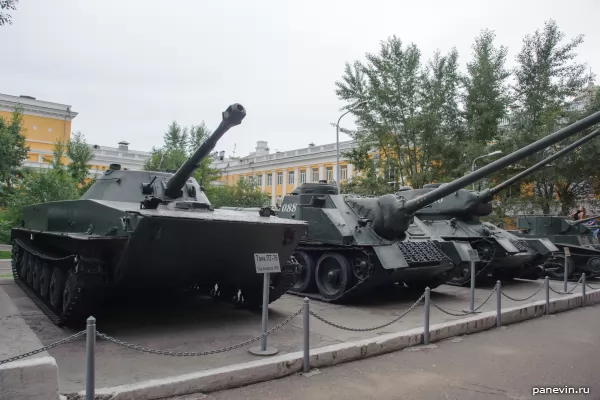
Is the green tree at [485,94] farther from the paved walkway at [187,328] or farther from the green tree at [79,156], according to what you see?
the green tree at [79,156]

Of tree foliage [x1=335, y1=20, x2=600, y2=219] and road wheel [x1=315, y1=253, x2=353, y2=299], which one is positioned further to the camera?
tree foliage [x1=335, y1=20, x2=600, y2=219]

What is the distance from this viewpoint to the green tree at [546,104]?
67.4 ft

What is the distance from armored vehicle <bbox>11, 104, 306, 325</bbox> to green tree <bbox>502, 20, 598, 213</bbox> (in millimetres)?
16046

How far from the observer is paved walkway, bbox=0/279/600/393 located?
5.29 m

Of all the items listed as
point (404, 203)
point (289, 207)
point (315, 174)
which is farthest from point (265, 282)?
point (315, 174)

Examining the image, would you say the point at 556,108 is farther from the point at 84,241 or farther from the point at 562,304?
the point at 84,241

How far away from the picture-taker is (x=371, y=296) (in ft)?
35.6

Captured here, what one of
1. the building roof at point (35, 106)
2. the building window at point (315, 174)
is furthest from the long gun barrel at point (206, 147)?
the building roof at point (35, 106)

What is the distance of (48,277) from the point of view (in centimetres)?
809

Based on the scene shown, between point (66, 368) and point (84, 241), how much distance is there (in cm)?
162

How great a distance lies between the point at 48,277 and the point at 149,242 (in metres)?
2.87

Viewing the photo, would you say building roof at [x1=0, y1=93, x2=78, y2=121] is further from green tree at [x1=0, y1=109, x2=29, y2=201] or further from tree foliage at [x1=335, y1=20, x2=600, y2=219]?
tree foliage at [x1=335, y1=20, x2=600, y2=219]

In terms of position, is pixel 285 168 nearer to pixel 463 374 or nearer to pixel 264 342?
pixel 264 342

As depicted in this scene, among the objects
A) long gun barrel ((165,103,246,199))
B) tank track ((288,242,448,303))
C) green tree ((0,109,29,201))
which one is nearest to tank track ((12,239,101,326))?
long gun barrel ((165,103,246,199))
